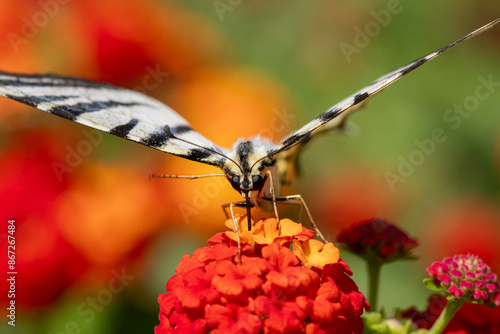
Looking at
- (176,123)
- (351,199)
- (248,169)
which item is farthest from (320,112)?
(248,169)

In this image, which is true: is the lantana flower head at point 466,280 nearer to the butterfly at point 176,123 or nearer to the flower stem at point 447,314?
the flower stem at point 447,314

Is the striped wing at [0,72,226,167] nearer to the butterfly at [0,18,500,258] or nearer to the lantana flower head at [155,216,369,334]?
the butterfly at [0,18,500,258]

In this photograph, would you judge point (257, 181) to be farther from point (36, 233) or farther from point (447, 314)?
point (36, 233)

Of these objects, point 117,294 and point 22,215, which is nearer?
point 22,215

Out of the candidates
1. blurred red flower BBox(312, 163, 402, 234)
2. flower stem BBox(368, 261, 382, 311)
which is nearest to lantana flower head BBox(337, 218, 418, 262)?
flower stem BBox(368, 261, 382, 311)

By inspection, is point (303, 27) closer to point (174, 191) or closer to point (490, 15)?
point (490, 15)

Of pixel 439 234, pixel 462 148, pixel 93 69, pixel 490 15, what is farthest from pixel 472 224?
pixel 93 69
